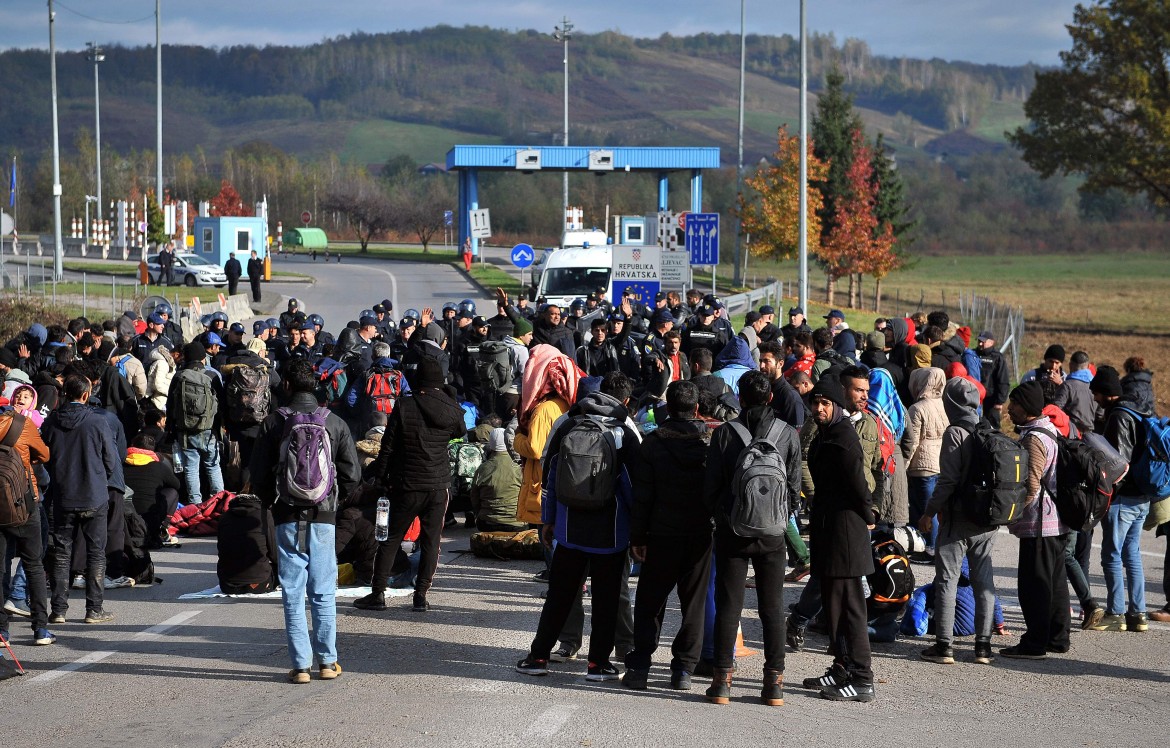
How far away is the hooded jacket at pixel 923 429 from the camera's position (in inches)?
422

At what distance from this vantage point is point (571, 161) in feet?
210

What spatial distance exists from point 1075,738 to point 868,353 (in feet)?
23.9

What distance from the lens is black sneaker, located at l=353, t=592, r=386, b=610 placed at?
1002 centimetres

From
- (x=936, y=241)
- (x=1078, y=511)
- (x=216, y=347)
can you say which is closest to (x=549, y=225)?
(x=936, y=241)

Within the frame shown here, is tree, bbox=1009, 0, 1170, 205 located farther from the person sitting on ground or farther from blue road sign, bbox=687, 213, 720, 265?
the person sitting on ground

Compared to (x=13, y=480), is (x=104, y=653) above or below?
below

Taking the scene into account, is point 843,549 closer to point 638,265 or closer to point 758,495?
point 758,495

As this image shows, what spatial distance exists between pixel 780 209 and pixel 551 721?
46184 mm

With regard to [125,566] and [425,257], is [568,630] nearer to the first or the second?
[125,566]

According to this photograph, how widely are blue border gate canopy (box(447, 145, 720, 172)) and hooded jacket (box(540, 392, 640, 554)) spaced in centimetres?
5537

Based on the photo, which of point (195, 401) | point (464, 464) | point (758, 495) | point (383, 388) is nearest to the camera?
point (758, 495)

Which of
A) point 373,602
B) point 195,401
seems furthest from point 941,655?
point 195,401

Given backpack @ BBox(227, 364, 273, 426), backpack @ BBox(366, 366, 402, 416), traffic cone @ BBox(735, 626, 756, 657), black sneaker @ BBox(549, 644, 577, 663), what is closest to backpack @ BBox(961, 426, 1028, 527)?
traffic cone @ BBox(735, 626, 756, 657)

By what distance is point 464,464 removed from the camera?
13.1m
